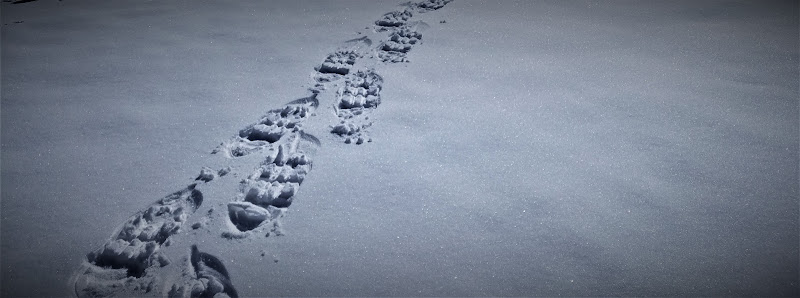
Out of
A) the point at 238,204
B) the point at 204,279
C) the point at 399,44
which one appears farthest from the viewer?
the point at 399,44

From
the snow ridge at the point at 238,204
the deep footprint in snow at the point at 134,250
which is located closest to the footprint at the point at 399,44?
the snow ridge at the point at 238,204

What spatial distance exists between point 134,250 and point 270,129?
55 centimetres

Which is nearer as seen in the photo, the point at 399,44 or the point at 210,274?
the point at 210,274

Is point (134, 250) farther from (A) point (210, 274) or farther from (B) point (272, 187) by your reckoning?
(B) point (272, 187)

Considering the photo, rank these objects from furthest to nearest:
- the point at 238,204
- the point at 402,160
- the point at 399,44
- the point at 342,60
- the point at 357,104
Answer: the point at 399,44
the point at 342,60
the point at 357,104
the point at 402,160
the point at 238,204

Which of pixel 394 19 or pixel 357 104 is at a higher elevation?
pixel 394 19

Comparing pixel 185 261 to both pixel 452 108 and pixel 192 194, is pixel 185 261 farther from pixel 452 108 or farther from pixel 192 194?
pixel 452 108

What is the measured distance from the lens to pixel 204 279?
91 cm

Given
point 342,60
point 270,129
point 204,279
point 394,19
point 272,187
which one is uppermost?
Answer: point 394,19

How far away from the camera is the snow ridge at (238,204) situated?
904 millimetres

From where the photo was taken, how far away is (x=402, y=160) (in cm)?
124

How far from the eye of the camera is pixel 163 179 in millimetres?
1165

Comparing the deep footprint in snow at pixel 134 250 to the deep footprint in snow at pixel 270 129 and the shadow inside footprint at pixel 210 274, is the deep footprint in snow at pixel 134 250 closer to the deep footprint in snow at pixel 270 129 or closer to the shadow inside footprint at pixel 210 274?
the shadow inside footprint at pixel 210 274

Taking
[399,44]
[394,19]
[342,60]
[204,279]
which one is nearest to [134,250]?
[204,279]
